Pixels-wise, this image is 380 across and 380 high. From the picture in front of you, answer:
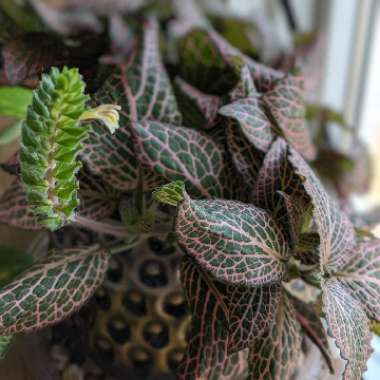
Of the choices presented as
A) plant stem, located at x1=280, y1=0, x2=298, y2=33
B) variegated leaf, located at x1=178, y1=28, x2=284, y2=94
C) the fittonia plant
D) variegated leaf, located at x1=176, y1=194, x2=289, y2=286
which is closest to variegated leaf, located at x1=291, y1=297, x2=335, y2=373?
the fittonia plant

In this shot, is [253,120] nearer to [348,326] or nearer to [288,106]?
[288,106]

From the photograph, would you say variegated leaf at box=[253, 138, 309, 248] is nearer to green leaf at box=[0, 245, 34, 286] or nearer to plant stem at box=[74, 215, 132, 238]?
plant stem at box=[74, 215, 132, 238]

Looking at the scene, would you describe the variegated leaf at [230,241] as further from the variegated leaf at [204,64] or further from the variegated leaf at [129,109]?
the variegated leaf at [204,64]

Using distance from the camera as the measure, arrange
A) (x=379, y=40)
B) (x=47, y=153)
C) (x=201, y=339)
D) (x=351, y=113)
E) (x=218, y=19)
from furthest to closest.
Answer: (x=351, y=113), (x=379, y=40), (x=218, y=19), (x=201, y=339), (x=47, y=153)

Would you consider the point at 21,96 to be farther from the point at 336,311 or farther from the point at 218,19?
the point at 218,19

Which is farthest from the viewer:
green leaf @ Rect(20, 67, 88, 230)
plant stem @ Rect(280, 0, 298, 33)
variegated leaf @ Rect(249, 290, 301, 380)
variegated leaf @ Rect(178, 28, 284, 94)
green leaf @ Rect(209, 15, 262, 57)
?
plant stem @ Rect(280, 0, 298, 33)

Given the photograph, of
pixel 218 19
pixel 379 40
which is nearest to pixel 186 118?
pixel 218 19
